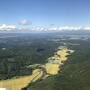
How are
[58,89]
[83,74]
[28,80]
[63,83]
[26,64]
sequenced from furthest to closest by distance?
[26,64]
[83,74]
[28,80]
[63,83]
[58,89]

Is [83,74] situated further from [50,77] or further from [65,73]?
[50,77]

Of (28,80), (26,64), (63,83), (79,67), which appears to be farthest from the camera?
(26,64)

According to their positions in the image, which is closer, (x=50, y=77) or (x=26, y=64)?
(x=50, y=77)

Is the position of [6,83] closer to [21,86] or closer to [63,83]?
[21,86]

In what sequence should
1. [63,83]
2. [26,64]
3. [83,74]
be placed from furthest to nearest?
1. [26,64]
2. [83,74]
3. [63,83]

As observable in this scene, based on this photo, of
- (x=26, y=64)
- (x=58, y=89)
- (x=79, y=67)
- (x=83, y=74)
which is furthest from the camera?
(x=26, y=64)

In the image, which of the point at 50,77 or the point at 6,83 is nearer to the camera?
the point at 6,83

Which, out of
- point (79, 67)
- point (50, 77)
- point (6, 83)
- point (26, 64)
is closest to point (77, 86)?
point (50, 77)

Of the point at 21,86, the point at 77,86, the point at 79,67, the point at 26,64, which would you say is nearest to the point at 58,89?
the point at 77,86

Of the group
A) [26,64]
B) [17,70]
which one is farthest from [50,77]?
[26,64]
